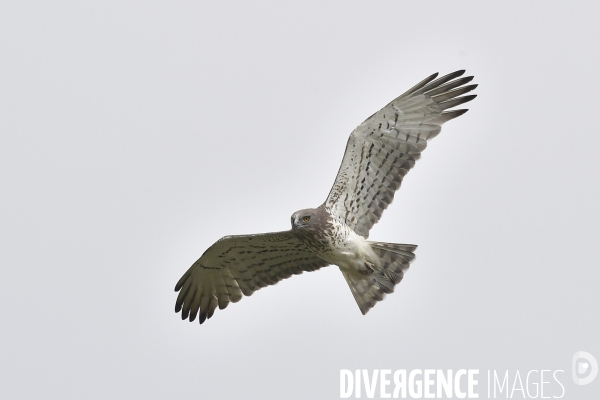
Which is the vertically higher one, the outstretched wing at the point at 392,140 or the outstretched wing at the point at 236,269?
the outstretched wing at the point at 392,140

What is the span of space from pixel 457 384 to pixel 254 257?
13.0 feet

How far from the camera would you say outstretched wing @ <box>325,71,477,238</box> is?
13.2m

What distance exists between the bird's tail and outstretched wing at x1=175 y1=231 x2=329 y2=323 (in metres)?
0.54

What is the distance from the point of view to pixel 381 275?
1365cm

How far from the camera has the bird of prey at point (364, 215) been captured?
42.9 ft

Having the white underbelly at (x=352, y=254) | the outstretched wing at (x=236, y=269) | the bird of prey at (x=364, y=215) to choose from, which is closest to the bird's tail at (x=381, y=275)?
the bird of prey at (x=364, y=215)

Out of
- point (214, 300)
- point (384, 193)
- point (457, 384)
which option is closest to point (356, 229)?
point (384, 193)

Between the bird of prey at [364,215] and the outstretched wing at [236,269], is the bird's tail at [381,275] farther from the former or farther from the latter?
the outstretched wing at [236,269]

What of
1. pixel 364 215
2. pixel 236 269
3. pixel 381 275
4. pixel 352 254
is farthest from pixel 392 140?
pixel 236 269

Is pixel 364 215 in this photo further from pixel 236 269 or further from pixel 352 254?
pixel 236 269

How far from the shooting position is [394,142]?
522 inches

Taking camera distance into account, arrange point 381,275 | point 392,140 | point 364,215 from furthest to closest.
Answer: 1. point 381,275
2. point 364,215
3. point 392,140

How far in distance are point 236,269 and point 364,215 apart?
6.57 feet

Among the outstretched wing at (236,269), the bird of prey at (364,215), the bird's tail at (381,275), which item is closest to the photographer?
the bird of prey at (364,215)
